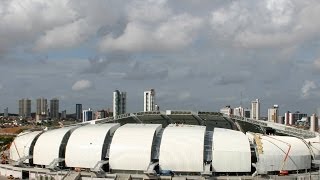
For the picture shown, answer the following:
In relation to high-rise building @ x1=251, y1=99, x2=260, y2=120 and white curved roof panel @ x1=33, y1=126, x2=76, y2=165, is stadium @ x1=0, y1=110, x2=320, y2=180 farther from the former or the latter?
high-rise building @ x1=251, y1=99, x2=260, y2=120

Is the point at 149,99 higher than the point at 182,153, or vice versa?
the point at 149,99

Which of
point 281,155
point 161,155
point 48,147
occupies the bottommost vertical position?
point 281,155

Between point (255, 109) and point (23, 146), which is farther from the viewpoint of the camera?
point (255, 109)

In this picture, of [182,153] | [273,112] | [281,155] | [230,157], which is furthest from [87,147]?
[273,112]

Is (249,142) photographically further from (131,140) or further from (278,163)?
(131,140)

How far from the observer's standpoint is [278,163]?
58219 mm

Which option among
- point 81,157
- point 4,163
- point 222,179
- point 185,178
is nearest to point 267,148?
point 222,179

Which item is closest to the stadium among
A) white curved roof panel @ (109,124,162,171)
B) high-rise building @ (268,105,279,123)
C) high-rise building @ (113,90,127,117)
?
white curved roof panel @ (109,124,162,171)

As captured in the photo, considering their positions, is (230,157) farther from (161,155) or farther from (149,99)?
(149,99)

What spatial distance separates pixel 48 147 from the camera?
62.2 meters

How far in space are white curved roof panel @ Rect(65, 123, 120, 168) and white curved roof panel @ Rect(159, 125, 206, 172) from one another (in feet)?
26.5

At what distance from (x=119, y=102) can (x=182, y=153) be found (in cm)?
10374

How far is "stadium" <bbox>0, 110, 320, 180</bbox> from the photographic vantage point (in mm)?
56031

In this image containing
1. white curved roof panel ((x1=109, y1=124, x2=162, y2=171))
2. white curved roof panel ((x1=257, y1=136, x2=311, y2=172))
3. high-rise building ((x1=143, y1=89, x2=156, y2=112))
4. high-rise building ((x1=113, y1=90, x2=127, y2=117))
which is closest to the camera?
white curved roof panel ((x1=109, y1=124, x2=162, y2=171))
